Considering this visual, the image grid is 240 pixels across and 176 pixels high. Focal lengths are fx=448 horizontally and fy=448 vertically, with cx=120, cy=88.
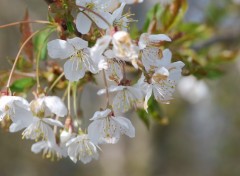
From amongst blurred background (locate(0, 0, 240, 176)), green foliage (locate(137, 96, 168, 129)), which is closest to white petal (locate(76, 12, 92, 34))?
green foliage (locate(137, 96, 168, 129))

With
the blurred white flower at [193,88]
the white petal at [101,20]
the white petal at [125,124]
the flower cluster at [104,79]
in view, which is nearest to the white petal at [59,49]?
the flower cluster at [104,79]

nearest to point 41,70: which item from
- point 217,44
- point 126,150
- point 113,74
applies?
point 113,74

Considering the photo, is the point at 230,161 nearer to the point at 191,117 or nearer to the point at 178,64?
the point at 191,117

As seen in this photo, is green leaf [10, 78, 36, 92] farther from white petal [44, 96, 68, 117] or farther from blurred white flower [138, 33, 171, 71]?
blurred white flower [138, 33, 171, 71]

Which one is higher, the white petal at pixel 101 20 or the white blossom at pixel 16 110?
the white petal at pixel 101 20

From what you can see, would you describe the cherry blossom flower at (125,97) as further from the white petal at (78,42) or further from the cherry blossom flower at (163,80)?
the white petal at (78,42)

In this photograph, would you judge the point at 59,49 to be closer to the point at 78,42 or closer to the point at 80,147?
the point at 78,42

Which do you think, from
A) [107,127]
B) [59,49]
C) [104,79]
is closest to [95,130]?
[107,127]
